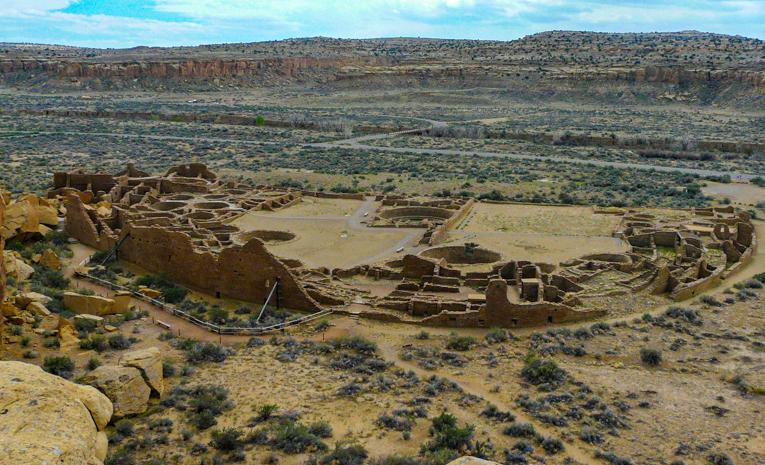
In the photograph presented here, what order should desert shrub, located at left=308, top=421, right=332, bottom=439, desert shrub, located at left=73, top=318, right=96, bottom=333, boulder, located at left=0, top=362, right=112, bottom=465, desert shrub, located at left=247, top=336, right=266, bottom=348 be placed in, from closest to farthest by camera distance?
boulder, located at left=0, top=362, right=112, bottom=465 < desert shrub, located at left=308, top=421, right=332, bottom=439 < desert shrub, located at left=73, top=318, right=96, bottom=333 < desert shrub, located at left=247, top=336, right=266, bottom=348

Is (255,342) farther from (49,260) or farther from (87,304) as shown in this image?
(49,260)

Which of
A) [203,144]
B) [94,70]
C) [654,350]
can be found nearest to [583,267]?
[654,350]

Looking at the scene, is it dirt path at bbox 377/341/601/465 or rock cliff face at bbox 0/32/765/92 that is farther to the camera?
rock cliff face at bbox 0/32/765/92

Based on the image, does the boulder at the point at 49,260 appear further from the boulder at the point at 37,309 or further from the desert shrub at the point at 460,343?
the desert shrub at the point at 460,343

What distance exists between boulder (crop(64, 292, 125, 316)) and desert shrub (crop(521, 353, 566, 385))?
1466 cm

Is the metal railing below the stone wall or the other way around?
below

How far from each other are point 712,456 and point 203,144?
66.6 m

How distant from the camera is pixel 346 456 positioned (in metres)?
16.7

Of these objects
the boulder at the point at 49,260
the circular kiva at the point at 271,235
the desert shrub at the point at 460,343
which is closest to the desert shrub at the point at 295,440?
the desert shrub at the point at 460,343

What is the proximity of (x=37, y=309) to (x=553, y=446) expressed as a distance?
16961 mm

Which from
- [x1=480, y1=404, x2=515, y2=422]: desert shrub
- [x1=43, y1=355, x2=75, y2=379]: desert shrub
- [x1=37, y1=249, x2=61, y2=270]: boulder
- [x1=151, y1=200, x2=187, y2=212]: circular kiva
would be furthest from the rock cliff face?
[x1=43, y1=355, x2=75, y2=379]: desert shrub

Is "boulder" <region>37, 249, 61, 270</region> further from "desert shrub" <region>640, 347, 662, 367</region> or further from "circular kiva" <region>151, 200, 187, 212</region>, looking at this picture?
"desert shrub" <region>640, 347, 662, 367</region>

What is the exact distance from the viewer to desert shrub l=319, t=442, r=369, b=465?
1661cm

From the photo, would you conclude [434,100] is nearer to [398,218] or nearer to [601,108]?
[601,108]
